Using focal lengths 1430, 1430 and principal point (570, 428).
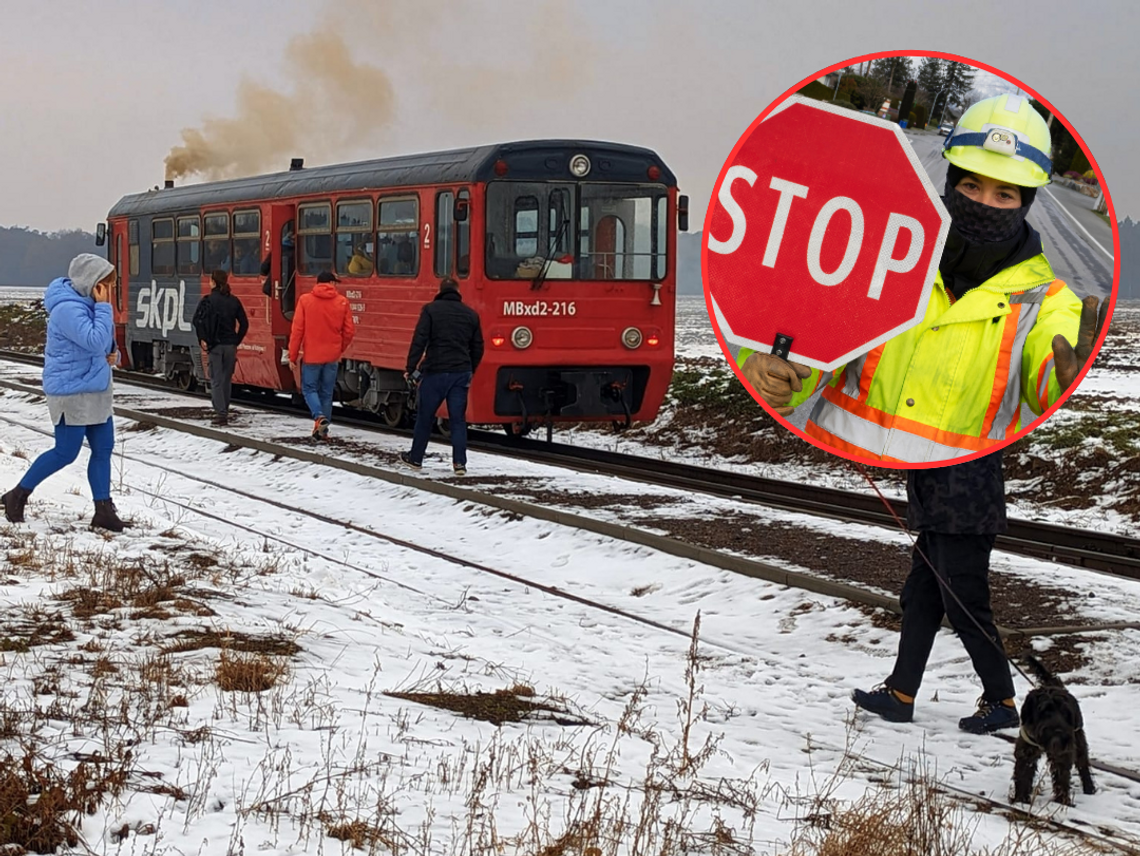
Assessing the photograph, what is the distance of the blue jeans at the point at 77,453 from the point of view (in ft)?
32.1

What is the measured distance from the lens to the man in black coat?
5.50 metres

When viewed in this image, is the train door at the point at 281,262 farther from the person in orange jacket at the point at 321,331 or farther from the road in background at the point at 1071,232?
the road in background at the point at 1071,232

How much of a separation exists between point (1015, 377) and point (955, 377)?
0.35m

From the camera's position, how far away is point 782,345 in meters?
2.29

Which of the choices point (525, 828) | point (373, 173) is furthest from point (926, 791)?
point (373, 173)

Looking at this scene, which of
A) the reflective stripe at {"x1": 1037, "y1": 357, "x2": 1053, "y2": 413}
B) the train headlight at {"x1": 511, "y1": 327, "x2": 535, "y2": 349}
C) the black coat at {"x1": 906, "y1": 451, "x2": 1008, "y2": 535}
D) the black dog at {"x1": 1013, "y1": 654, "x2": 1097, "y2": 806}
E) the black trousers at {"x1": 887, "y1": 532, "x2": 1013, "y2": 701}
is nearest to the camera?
the reflective stripe at {"x1": 1037, "y1": 357, "x2": 1053, "y2": 413}

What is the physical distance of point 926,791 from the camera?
496 cm

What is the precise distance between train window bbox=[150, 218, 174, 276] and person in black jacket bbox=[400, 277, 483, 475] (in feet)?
38.0

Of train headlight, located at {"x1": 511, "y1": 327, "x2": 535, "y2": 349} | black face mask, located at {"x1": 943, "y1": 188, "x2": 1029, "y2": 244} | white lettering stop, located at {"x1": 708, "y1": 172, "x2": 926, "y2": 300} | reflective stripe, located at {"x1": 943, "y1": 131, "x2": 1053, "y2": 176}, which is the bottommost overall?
train headlight, located at {"x1": 511, "y1": 327, "x2": 535, "y2": 349}

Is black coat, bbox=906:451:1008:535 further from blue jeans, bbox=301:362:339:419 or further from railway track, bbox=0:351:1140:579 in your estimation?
blue jeans, bbox=301:362:339:419

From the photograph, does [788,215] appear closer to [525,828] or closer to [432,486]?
[525,828]

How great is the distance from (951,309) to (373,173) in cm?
1529

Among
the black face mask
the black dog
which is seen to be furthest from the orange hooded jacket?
the black face mask

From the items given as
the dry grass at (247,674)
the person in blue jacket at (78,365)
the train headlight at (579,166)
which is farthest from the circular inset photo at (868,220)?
the train headlight at (579,166)
